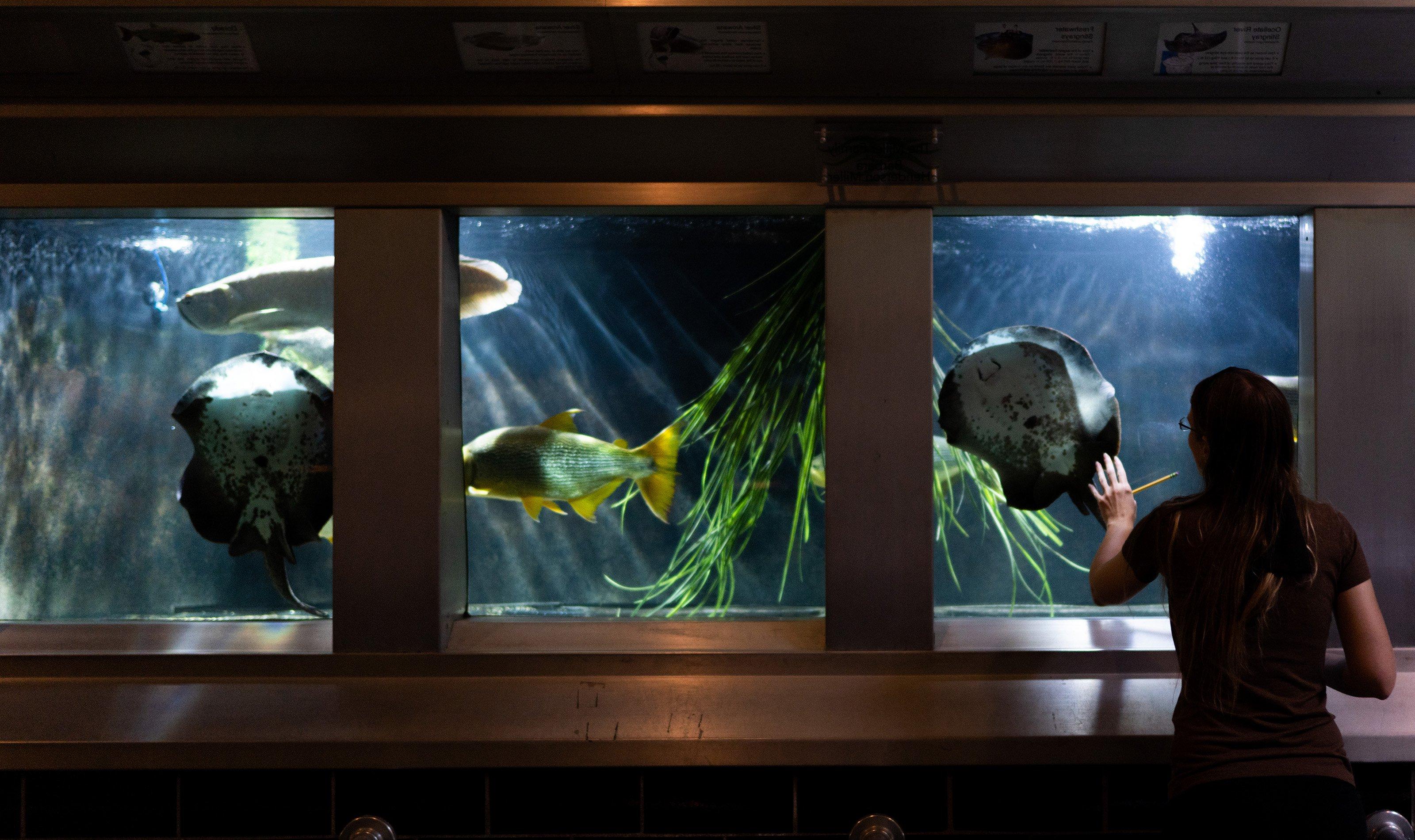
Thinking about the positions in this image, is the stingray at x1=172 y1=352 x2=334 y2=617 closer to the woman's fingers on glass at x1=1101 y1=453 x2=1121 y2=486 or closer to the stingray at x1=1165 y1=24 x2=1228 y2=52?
the woman's fingers on glass at x1=1101 y1=453 x2=1121 y2=486

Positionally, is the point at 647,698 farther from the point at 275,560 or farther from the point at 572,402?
the point at 275,560

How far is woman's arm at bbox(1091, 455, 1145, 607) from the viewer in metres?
1.21

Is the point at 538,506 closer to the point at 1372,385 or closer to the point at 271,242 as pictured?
the point at 271,242

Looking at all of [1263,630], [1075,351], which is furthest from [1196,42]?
[1263,630]

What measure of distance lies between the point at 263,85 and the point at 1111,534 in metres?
1.61

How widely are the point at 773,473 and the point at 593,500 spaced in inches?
14.5

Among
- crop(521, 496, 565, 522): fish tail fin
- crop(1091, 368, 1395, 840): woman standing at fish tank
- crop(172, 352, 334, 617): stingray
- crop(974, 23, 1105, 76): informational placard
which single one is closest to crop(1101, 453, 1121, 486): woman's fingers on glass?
crop(1091, 368, 1395, 840): woman standing at fish tank

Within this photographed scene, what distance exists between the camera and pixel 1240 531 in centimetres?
107

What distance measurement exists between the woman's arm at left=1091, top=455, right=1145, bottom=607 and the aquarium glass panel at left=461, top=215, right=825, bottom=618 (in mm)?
539

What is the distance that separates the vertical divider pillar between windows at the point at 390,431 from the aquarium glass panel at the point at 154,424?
0.45 feet

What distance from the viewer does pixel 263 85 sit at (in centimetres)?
152

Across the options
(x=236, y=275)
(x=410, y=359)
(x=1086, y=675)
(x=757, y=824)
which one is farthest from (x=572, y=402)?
(x=1086, y=675)

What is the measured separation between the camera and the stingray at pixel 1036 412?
172 centimetres

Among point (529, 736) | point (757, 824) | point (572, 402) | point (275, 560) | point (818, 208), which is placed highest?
A: point (818, 208)
